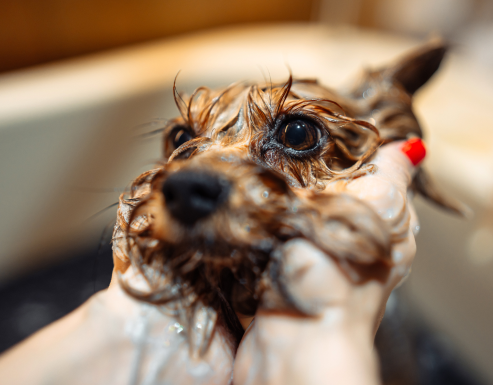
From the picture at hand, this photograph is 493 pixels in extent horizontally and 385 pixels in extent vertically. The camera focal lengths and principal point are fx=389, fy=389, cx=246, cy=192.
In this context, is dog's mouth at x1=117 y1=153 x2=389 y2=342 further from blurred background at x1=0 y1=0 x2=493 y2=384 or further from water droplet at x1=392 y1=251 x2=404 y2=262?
blurred background at x1=0 y1=0 x2=493 y2=384

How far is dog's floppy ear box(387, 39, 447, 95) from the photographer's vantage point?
1.11m

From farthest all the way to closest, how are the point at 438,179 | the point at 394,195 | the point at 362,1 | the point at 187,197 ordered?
the point at 362,1, the point at 438,179, the point at 394,195, the point at 187,197

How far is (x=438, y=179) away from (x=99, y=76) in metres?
1.84

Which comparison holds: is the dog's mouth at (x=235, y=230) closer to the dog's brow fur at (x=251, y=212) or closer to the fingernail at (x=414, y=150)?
the dog's brow fur at (x=251, y=212)

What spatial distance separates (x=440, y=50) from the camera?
3.60 feet

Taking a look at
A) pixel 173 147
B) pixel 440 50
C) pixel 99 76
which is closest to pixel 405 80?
pixel 440 50

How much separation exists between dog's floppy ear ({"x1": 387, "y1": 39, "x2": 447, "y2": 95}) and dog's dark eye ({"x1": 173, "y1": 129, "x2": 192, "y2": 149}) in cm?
65

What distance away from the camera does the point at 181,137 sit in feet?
3.04

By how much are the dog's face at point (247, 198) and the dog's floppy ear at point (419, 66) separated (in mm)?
298

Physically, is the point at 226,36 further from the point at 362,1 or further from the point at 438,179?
the point at 438,179

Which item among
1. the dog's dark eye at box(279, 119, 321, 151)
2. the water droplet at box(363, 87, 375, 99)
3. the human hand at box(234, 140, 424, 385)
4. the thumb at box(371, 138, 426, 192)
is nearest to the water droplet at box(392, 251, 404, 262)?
the human hand at box(234, 140, 424, 385)

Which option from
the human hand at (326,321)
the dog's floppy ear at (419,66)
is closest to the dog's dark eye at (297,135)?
the human hand at (326,321)

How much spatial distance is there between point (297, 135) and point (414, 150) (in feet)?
1.05

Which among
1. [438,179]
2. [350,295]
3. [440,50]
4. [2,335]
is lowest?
[2,335]
